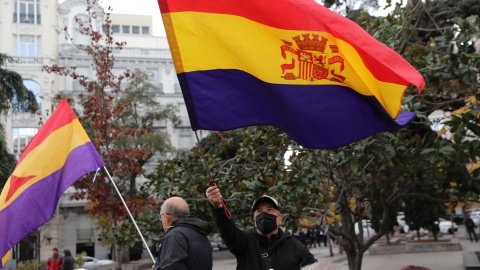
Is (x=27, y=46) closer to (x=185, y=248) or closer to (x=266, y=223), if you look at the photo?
(x=185, y=248)

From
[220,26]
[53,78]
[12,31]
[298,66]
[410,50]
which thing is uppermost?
[12,31]

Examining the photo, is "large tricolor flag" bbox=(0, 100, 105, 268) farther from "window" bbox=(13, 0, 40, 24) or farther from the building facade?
"window" bbox=(13, 0, 40, 24)

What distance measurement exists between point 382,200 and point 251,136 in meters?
2.95

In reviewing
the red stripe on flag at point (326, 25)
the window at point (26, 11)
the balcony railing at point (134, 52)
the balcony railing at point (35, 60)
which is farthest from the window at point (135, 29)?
the red stripe on flag at point (326, 25)

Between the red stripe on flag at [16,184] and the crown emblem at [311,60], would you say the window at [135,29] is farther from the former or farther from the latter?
the crown emblem at [311,60]

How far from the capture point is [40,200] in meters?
7.14

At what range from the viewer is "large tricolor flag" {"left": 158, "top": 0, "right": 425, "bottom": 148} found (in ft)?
14.9

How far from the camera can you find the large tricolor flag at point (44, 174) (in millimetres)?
6961

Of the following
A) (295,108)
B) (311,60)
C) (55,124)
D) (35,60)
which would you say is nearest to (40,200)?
(55,124)

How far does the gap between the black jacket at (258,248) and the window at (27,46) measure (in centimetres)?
3977

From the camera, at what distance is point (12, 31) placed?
132ft

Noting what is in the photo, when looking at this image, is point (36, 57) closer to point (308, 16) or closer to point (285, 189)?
point (285, 189)

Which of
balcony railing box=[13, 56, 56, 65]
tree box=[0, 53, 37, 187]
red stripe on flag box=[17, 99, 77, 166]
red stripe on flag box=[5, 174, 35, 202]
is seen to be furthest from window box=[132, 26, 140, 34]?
red stripe on flag box=[5, 174, 35, 202]

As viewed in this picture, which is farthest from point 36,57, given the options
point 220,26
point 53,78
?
point 220,26
